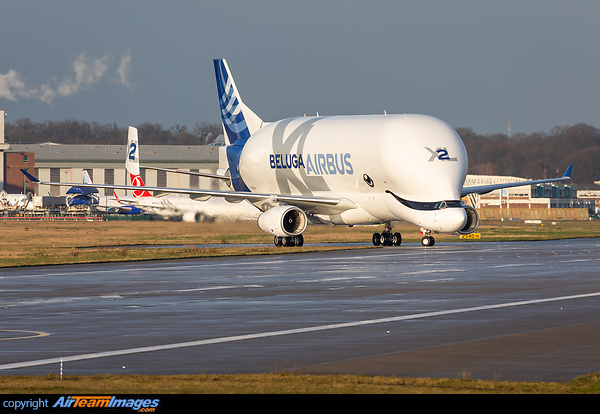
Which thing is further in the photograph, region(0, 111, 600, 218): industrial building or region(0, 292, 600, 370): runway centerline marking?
region(0, 111, 600, 218): industrial building

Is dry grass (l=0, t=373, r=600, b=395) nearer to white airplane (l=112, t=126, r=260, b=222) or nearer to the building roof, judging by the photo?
white airplane (l=112, t=126, r=260, b=222)

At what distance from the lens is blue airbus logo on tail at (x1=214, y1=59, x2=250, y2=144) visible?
204 feet

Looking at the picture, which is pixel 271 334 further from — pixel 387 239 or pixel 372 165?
pixel 387 239

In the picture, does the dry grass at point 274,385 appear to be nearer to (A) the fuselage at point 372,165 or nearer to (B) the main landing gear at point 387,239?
(A) the fuselage at point 372,165

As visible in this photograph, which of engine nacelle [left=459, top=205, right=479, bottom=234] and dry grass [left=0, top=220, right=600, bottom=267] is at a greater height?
engine nacelle [left=459, top=205, right=479, bottom=234]

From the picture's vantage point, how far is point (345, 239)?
61.7 m

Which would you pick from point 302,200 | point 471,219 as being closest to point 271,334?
point 471,219

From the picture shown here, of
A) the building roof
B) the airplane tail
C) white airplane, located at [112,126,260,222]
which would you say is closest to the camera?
the airplane tail

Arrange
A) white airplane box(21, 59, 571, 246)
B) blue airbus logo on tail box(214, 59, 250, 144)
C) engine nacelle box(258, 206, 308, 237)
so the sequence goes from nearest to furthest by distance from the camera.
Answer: white airplane box(21, 59, 571, 246) < engine nacelle box(258, 206, 308, 237) < blue airbus logo on tail box(214, 59, 250, 144)

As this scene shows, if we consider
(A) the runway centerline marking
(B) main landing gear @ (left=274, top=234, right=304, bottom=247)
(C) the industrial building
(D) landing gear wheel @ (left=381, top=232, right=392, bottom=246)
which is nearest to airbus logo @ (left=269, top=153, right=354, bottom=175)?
(B) main landing gear @ (left=274, top=234, right=304, bottom=247)

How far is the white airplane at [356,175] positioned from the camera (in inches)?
1897

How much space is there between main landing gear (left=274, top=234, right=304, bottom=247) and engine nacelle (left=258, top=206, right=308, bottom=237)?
0.64 m

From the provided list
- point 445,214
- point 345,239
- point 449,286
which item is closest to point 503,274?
point 449,286
